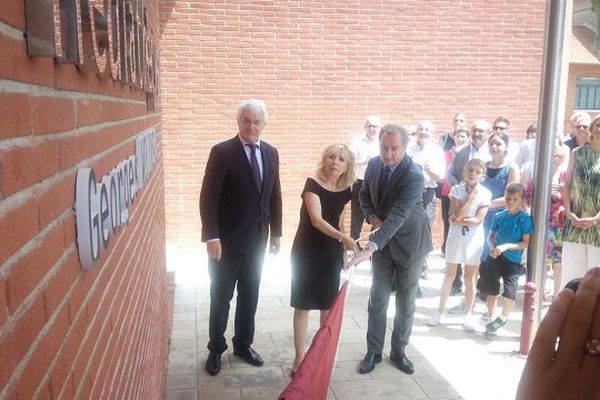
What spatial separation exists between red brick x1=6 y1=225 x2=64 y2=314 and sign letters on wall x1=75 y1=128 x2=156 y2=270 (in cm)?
14

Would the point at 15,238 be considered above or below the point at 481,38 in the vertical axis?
below

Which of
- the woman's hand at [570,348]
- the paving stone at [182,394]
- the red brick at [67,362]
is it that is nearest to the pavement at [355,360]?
the paving stone at [182,394]

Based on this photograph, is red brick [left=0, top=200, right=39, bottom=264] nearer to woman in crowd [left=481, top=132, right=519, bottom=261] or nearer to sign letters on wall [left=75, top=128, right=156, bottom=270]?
sign letters on wall [left=75, top=128, right=156, bottom=270]

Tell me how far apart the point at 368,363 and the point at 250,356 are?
97cm

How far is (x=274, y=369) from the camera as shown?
15.0ft

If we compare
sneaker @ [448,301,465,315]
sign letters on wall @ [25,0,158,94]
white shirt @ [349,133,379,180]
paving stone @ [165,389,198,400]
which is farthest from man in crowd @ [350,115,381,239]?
sign letters on wall @ [25,0,158,94]

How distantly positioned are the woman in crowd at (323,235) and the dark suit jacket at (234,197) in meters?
0.37

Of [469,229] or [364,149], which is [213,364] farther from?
[364,149]

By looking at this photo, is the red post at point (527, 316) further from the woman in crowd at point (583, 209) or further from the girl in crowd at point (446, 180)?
the girl in crowd at point (446, 180)

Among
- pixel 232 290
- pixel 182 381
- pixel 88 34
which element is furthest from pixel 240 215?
pixel 88 34

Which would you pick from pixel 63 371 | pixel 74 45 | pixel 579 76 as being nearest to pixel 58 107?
pixel 74 45

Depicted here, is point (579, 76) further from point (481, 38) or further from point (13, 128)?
point (13, 128)

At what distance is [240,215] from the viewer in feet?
14.1

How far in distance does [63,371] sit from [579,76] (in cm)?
2179
